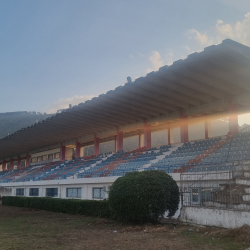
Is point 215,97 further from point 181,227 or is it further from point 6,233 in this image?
point 6,233

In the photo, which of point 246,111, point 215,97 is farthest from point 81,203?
point 246,111

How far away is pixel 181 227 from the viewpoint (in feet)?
33.5

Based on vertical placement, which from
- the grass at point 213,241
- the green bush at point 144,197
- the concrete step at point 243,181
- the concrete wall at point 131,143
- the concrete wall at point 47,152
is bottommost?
the grass at point 213,241

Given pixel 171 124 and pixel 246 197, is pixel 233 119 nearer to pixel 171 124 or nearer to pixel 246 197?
pixel 171 124

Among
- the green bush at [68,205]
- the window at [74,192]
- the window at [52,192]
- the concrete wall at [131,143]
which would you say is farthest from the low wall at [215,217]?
the concrete wall at [131,143]

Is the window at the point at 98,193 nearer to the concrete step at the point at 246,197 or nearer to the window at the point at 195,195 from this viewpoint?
the window at the point at 195,195

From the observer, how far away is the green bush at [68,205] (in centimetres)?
1513

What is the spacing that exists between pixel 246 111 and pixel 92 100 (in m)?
11.8

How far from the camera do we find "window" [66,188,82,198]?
2178 centimetres

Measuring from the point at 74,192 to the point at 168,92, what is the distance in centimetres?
1014

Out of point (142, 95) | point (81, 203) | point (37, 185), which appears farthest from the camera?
point (37, 185)

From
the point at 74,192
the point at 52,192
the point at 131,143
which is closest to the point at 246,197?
the point at 74,192

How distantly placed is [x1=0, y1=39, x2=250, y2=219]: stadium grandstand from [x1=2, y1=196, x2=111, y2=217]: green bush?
1559 mm

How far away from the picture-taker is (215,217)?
9.57m
